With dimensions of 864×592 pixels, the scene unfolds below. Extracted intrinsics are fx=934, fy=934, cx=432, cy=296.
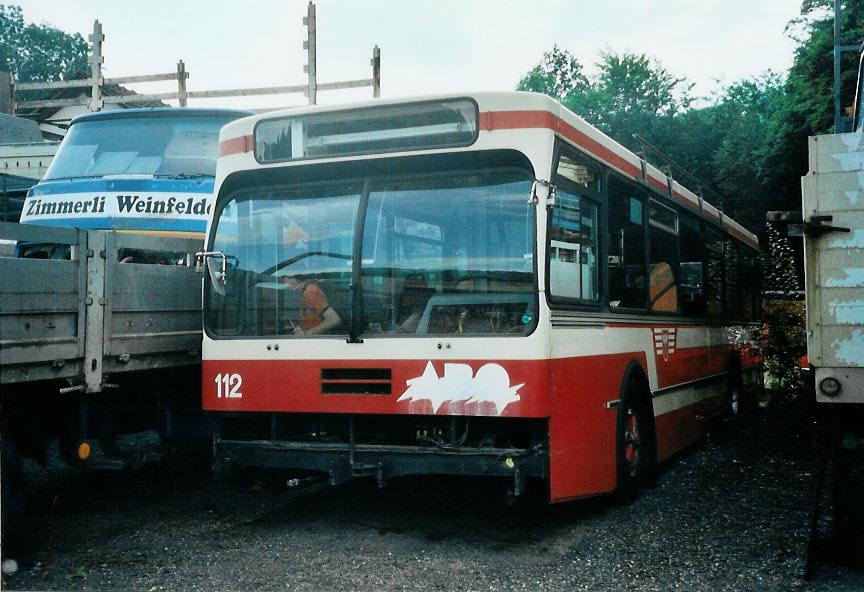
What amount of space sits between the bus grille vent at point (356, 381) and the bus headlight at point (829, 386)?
2.54 m

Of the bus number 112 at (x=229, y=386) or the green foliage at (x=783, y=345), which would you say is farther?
the green foliage at (x=783, y=345)

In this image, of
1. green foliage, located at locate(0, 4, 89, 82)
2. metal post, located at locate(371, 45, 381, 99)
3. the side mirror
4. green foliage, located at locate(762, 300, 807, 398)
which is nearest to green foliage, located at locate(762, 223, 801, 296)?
green foliage, located at locate(762, 300, 807, 398)

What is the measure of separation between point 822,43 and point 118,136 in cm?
2077

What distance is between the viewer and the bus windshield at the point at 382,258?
5.85 m

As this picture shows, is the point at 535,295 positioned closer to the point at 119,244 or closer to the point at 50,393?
the point at 119,244

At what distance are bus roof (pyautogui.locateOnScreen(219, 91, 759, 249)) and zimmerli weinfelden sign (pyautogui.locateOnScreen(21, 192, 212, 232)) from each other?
1.83 meters

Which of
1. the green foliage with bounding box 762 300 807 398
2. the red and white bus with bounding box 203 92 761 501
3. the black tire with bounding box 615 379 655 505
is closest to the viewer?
the red and white bus with bounding box 203 92 761 501

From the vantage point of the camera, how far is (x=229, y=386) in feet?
20.9

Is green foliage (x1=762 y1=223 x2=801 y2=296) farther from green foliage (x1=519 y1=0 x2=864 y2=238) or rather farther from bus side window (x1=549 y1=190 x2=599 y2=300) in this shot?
bus side window (x1=549 y1=190 x2=599 y2=300)

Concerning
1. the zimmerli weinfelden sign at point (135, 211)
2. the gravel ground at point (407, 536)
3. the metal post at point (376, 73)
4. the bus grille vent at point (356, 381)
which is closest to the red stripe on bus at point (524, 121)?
the bus grille vent at point (356, 381)

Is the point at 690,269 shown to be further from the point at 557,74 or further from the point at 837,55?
the point at 557,74

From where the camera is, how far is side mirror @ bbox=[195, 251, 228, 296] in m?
6.48

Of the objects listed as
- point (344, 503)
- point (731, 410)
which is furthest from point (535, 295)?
point (731, 410)

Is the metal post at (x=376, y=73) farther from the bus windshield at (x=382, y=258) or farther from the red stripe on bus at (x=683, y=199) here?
the bus windshield at (x=382, y=258)
